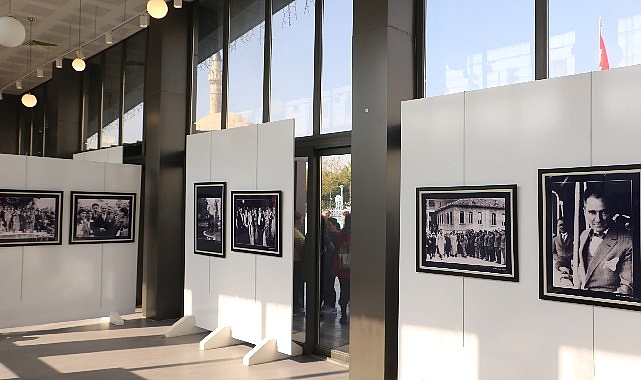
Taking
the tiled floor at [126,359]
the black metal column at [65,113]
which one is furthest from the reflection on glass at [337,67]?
the black metal column at [65,113]

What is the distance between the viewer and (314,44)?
8.05m

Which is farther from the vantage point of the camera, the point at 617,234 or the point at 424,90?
the point at 424,90

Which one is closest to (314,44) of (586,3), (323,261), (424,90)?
(424,90)

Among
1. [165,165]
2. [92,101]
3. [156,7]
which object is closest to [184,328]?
[165,165]

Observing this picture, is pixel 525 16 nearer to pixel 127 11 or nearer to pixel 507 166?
pixel 507 166

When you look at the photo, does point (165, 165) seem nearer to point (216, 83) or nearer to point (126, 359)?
point (216, 83)

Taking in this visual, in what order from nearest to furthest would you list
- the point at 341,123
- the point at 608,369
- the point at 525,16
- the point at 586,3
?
the point at 608,369 < the point at 586,3 < the point at 525,16 < the point at 341,123

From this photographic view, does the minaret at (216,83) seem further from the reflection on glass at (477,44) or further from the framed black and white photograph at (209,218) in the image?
the reflection on glass at (477,44)

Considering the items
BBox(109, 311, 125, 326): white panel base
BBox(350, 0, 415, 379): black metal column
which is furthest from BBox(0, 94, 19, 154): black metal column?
BBox(350, 0, 415, 379): black metal column

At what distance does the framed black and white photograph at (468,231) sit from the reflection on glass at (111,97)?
8912 mm

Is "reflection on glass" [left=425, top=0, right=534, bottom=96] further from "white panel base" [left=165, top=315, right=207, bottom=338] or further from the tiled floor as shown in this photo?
"white panel base" [left=165, top=315, right=207, bottom=338]

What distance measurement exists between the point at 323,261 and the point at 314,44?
2.96m

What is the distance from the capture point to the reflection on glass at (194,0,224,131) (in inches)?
396

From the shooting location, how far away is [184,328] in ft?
29.3
